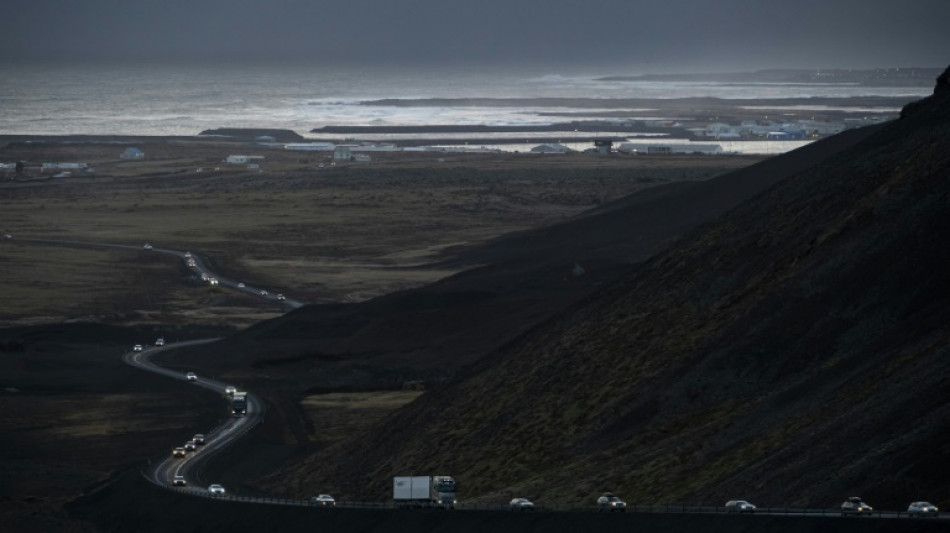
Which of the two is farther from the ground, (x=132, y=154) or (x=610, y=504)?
(x=610, y=504)

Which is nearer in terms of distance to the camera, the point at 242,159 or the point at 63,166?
the point at 63,166

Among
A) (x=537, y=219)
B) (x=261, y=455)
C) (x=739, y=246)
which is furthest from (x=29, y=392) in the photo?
(x=537, y=219)

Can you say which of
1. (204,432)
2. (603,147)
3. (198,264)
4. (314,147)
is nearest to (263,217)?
(198,264)

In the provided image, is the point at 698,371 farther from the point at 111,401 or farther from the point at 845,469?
the point at 111,401

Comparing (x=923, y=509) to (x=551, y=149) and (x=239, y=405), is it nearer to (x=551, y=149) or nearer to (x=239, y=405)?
(x=239, y=405)

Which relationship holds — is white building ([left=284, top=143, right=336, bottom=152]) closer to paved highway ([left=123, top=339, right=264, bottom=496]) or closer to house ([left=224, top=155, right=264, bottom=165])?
house ([left=224, top=155, right=264, bottom=165])

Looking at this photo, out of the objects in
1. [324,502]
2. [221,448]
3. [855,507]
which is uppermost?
[855,507]

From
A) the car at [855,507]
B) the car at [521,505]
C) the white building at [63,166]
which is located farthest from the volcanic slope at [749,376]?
the white building at [63,166]

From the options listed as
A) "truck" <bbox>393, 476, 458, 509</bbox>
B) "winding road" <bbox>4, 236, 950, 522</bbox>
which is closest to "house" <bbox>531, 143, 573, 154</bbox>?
"winding road" <bbox>4, 236, 950, 522</bbox>
